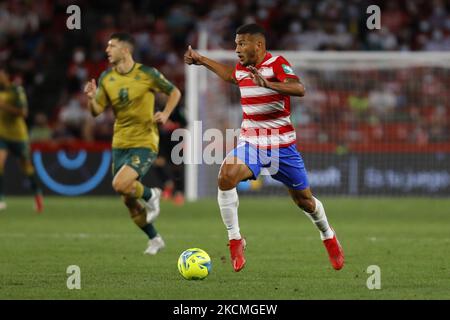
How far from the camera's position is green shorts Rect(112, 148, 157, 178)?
35.9 ft

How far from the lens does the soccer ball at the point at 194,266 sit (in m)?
8.54

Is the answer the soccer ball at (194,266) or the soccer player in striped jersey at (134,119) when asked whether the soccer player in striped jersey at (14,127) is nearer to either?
the soccer player in striped jersey at (134,119)

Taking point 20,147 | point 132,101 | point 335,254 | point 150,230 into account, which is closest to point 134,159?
point 132,101

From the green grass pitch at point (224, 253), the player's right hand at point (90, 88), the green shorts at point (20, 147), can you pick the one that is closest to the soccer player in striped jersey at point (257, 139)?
the green grass pitch at point (224, 253)

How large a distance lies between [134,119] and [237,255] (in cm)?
290

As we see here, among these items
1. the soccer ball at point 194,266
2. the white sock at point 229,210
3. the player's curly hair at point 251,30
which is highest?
the player's curly hair at point 251,30

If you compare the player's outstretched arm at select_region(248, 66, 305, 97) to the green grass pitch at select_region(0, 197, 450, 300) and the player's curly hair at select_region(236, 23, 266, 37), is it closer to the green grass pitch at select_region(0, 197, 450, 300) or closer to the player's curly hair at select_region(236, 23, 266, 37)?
the player's curly hair at select_region(236, 23, 266, 37)

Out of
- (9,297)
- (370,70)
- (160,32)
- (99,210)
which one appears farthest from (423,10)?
(9,297)

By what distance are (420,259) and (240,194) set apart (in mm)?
11313

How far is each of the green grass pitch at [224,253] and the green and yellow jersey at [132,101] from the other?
1.24 metres

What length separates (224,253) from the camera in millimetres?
10852

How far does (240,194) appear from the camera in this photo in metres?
21.4

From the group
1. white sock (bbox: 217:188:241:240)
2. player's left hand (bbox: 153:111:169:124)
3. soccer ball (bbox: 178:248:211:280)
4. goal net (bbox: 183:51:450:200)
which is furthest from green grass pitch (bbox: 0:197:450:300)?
goal net (bbox: 183:51:450:200)

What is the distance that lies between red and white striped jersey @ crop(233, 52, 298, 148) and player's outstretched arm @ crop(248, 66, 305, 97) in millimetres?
338
